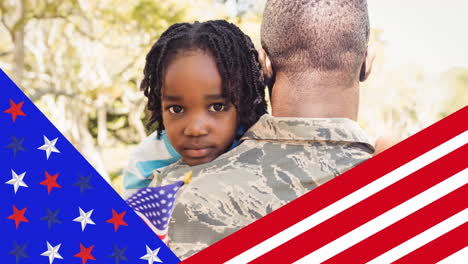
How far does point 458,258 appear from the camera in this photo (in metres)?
2.16

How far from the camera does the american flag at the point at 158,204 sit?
1994 mm

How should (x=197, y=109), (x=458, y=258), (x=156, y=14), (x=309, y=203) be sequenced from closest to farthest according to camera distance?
(x=309, y=203)
(x=458, y=258)
(x=197, y=109)
(x=156, y=14)

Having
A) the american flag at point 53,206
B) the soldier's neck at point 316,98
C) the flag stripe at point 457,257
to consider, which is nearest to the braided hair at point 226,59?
the soldier's neck at point 316,98

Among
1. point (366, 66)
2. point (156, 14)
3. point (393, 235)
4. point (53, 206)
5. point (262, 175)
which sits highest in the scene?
point (156, 14)

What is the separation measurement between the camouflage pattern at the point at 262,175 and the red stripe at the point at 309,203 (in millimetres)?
37

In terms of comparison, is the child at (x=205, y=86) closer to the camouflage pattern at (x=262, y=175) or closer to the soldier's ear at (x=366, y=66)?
the camouflage pattern at (x=262, y=175)

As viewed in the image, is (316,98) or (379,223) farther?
(379,223)

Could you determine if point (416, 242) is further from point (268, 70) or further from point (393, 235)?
point (268, 70)

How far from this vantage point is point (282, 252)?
7.11 feet

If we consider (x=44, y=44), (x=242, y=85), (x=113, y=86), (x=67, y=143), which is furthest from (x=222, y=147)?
(x=44, y=44)

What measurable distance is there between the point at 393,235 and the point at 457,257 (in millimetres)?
238

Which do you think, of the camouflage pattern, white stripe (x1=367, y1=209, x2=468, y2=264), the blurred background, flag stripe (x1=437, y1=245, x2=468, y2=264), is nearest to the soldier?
the camouflage pattern

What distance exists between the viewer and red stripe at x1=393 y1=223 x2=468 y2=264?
2154mm

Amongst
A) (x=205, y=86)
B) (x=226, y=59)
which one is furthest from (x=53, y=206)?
(x=226, y=59)
